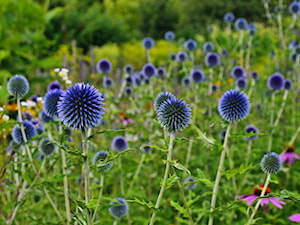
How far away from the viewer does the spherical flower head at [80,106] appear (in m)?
1.38

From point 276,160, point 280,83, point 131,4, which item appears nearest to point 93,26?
point 131,4

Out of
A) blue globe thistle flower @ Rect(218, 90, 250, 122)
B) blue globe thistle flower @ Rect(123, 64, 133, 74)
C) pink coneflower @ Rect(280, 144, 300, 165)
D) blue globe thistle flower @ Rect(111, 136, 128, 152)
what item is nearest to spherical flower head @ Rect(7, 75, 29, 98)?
blue globe thistle flower @ Rect(111, 136, 128, 152)

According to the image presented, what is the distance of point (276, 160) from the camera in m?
1.82

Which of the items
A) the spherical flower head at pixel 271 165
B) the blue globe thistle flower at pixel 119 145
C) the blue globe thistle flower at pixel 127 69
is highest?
the blue globe thistle flower at pixel 127 69

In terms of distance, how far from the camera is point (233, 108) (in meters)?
1.86

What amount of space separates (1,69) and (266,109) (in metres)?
3.68

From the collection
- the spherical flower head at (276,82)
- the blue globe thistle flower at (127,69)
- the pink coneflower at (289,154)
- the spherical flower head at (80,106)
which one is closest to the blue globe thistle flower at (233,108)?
the spherical flower head at (80,106)

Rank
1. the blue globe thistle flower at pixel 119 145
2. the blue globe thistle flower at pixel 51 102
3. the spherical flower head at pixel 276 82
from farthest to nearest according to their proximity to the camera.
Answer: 1. the spherical flower head at pixel 276 82
2. the blue globe thistle flower at pixel 119 145
3. the blue globe thistle flower at pixel 51 102

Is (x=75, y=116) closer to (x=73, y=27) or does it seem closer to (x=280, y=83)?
(x=280, y=83)

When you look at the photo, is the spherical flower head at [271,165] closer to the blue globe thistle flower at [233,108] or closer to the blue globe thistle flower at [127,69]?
the blue globe thistle flower at [233,108]

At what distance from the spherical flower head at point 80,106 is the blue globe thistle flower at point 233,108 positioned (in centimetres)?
72

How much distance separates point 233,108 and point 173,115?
47 cm

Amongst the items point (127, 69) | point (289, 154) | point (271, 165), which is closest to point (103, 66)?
point (127, 69)

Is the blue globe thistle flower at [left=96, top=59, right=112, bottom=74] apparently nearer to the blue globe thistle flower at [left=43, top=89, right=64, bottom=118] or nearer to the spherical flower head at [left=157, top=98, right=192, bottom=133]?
the blue globe thistle flower at [left=43, top=89, right=64, bottom=118]
